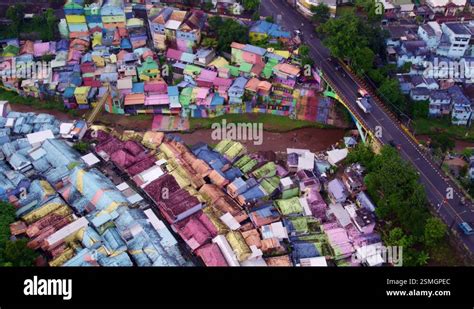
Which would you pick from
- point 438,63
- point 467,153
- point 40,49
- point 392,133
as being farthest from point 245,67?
point 40,49

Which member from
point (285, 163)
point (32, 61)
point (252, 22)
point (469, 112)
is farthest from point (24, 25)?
point (469, 112)

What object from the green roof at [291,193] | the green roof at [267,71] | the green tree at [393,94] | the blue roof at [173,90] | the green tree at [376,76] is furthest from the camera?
the green roof at [267,71]

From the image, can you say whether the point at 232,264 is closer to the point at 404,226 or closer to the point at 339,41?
the point at 404,226

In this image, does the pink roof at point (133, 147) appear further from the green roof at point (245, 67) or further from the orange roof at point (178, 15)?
the orange roof at point (178, 15)

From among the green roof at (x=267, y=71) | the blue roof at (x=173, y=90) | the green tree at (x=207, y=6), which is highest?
the green tree at (x=207, y=6)

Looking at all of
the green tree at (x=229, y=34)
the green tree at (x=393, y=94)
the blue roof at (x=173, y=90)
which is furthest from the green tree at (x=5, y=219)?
the green tree at (x=393, y=94)

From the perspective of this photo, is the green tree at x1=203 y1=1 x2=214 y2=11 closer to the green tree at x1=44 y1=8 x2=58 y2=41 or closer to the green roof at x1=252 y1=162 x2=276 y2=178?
the green tree at x1=44 y1=8 x2=58 y2=41
